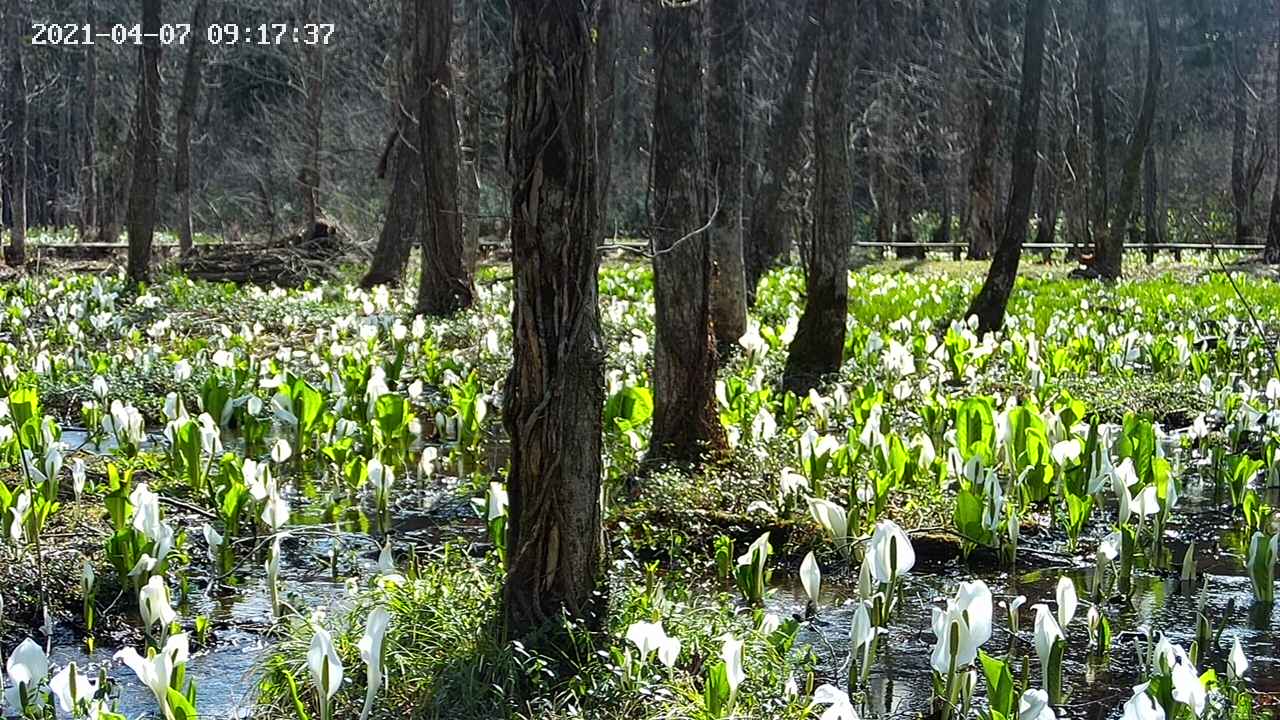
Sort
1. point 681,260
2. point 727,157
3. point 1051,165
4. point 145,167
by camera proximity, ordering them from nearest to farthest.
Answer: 1. point 681,260
2. point 727,157
3. point 145,167
4. point 1051,165

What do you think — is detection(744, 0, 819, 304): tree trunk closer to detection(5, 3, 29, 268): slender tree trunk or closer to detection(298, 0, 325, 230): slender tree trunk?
detection(298, 0, 325, 230): slender tree trunk

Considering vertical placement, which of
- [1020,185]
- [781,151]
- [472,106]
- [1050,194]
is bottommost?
[1020,185]

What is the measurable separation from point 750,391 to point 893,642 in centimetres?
280

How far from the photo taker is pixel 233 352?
8648 millimetres

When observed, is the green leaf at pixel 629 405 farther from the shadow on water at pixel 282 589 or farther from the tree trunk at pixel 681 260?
the shadow on water at pixel 282 589

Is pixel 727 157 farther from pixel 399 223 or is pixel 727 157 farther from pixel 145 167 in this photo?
pixel 145 167

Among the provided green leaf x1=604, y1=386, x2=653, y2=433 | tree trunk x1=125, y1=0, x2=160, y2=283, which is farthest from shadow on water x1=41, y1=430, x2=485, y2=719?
tree trunk x1=125, y1=0, x2=160, y2=283

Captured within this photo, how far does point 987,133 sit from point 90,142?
67.5 ft

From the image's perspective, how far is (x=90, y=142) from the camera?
31562mm

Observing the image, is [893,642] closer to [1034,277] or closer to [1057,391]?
[1057,391]

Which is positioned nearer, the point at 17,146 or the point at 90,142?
the point at 17,146

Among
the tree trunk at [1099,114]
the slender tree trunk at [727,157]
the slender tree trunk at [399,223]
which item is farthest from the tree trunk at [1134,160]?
the slender tree trunk at [727,157]

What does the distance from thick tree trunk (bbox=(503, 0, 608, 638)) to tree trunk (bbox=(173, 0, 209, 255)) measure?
15960 mm

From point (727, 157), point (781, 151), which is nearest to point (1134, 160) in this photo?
point (781, 151)
